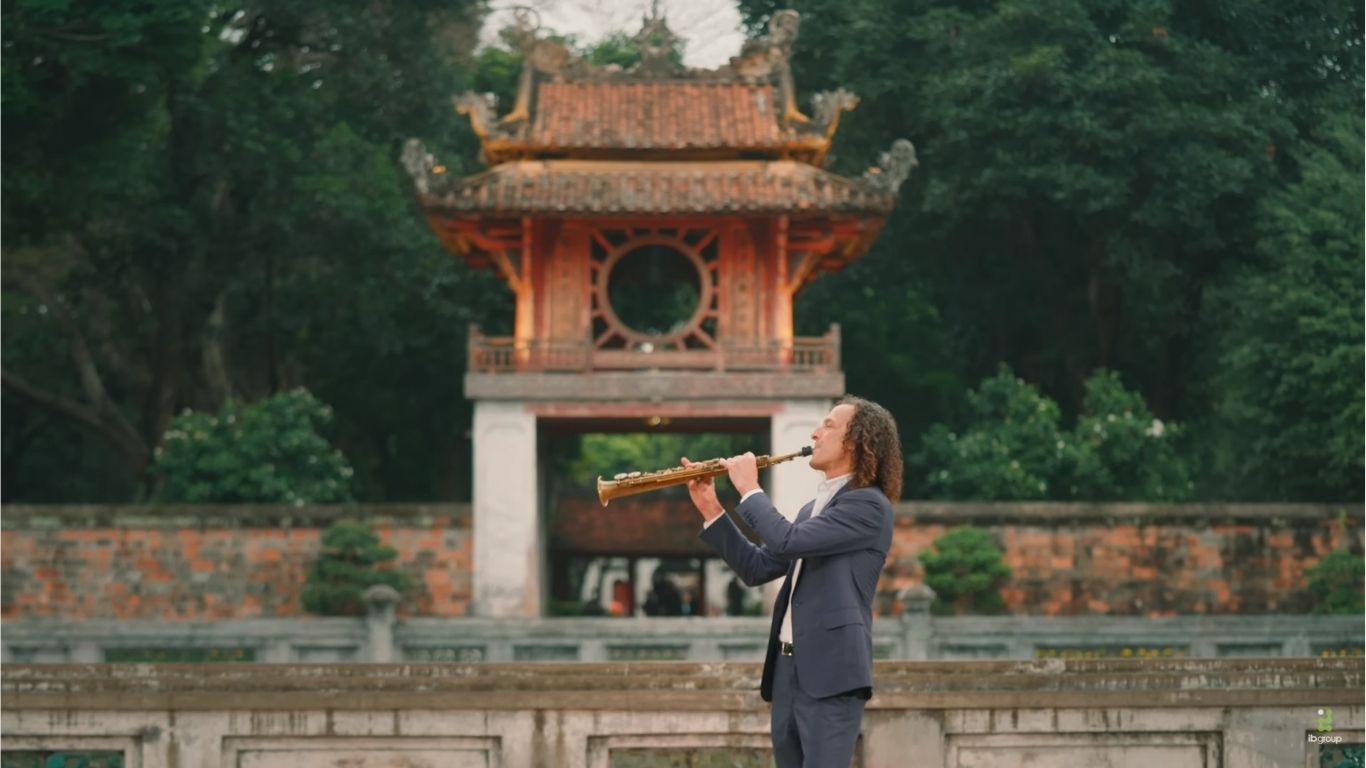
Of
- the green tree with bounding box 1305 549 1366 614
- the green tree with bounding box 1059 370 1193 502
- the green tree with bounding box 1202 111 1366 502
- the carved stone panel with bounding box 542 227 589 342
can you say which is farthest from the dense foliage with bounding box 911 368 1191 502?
the carved stone panel with bounding box 542 227 589 342

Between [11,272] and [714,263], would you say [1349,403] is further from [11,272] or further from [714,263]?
[11,272]

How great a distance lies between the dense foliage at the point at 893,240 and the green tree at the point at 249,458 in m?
3.59

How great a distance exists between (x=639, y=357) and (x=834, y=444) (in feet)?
55.0

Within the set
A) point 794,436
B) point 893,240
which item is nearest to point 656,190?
point 794,436

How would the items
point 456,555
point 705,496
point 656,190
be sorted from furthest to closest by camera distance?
point 456,555, point 656,190, point 705,496

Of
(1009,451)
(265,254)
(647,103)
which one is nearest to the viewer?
(647,103)

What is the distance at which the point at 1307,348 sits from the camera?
2511cm

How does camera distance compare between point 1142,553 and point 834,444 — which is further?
point 1142,553

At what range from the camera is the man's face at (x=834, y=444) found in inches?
274

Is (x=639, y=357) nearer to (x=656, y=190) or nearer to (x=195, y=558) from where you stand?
(x=656, y=190)

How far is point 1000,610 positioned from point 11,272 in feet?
56.2

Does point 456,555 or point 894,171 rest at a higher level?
point 894,171

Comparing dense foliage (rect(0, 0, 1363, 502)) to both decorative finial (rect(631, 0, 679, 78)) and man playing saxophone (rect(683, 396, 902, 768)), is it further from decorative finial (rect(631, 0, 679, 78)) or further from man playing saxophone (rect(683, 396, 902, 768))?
man playing saxophone (rect(683, 396, 902, 768))

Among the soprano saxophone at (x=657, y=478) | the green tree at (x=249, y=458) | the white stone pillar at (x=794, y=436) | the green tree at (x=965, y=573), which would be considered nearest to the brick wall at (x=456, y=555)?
the green tree at (x=965, y=573)
